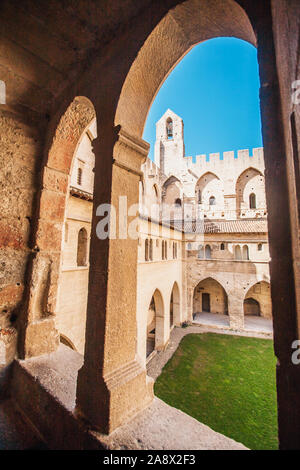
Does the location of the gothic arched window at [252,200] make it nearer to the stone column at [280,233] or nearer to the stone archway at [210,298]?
the stone archway at [210,298]

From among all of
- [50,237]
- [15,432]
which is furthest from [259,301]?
[15,432]

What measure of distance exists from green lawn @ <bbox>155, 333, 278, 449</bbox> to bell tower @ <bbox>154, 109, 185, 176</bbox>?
17.7 meters

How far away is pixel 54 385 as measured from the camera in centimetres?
204

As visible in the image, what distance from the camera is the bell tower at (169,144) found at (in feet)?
78.8

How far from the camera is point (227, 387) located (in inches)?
360

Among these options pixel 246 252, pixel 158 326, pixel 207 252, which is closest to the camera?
pixel 158 326

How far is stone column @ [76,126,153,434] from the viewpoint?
62.9 inches

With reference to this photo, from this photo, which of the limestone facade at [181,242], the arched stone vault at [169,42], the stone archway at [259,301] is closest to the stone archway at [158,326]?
the limestone facade at [181,242]

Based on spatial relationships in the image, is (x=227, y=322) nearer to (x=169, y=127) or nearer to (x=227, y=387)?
(x=227, y=387)

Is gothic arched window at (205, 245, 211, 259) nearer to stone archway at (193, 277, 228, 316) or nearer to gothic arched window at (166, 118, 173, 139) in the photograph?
stone archway at (193, 277, 228, 316)

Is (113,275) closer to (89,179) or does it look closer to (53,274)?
(53,274)

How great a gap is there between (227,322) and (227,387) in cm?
774

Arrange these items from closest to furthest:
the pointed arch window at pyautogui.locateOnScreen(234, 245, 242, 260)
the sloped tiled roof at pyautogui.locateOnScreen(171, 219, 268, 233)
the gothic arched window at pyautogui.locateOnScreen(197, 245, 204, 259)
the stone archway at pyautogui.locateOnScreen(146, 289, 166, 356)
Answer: the stone archway at pyautogui.locateOnScreen(146, 289, 166, 356) → the sloped tiled roof at pyautogui.locateOnScreen(171, 219, 268, 233) → the pointed arch window at pyautogui.locateOnScreen(234, 245, 242, 260) → the gothic arched window at pyautogui.locateOnScreen(197, 245, 204, 259)

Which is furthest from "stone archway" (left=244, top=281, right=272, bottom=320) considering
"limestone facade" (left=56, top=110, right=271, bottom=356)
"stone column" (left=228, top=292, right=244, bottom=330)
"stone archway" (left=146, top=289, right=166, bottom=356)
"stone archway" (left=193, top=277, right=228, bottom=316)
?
"stone archway" (left=146, top=289, right=166, bottom=356)
